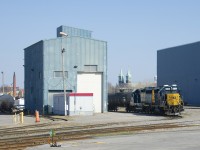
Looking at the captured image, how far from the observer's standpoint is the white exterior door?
5044cm

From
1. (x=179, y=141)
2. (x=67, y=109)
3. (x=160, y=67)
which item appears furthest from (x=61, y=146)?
(x=160, y=67)

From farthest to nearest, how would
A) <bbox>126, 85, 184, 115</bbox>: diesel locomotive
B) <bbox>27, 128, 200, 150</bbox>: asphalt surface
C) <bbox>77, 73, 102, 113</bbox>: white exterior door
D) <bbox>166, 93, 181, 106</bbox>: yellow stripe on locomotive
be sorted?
1. <bbox>77, 73, 102, 113</bbox>: white exterior door
2. <bbox>126, 85, 184, 115</bbox>: diesel locomotive
3. <bbox>166, 93, 181, 106</bbox>: yellow stripe on locomotive
4. <bbox>27, 128, 200, 150</bbox>: asphalt surface

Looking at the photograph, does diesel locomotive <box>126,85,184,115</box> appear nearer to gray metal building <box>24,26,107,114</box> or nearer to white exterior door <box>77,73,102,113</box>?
gray metal building <box>24,26,107,114</box>

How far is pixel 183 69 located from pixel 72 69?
35562mm

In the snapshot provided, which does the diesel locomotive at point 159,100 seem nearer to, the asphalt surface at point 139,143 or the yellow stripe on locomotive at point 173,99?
the yellow stripe on locomotive at point 173,99

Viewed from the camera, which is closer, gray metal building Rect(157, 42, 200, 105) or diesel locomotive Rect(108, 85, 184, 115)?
diesel locomotive Rect(108, 85, 184, 115)

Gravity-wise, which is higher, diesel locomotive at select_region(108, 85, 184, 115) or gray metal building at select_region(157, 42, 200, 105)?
gray metal building at select_region(157, 42, 200, 105)

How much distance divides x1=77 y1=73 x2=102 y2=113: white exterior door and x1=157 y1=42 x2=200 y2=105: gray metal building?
92.9ft

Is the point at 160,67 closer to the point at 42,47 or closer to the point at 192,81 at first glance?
the point at 192,81

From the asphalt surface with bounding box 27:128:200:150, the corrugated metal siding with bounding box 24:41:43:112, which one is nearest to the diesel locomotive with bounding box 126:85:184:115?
the corrugated metal siding with bounding box 24:41:43:112

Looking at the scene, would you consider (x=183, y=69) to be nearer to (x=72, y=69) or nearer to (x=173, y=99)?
(x=72, y=69)

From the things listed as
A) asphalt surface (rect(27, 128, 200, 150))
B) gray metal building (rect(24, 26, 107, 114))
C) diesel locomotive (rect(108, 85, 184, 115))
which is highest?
gray metal building (rect(24, 26, 107, 114))

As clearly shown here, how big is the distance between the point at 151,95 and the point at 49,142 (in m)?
27.4

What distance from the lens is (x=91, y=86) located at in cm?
5072
